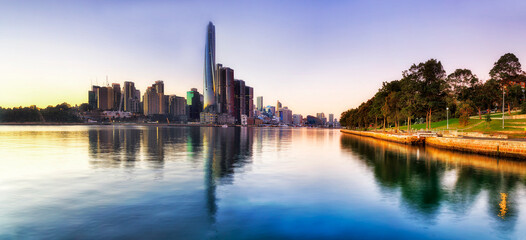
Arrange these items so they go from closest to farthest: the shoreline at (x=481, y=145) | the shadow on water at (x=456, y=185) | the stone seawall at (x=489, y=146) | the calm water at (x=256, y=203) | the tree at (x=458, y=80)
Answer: the calm water at (x=256, y=203)
the shadow on water at (x=456, y=185)
the stone seawall at (x=489, y=146)
the shoreline at (x=481, y=145)
the tree at (x=458, y=80)

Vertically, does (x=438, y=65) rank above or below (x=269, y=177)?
above

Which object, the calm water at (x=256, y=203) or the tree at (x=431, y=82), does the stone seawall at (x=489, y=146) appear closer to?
the calm water at (x=256, y=203)

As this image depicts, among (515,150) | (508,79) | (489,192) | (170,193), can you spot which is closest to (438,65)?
(508,79)

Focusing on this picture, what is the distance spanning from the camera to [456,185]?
25047mm

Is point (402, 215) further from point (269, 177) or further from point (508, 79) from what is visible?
point (508, 79)

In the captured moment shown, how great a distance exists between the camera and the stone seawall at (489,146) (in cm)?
3947

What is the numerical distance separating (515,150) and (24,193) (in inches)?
2075

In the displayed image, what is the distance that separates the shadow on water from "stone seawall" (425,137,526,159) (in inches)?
98.7

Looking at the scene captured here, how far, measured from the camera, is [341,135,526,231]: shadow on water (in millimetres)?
17938

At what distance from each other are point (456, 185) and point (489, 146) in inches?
984

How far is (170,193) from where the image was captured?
2142cm

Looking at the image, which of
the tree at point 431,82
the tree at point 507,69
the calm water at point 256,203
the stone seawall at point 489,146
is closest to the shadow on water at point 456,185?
the calm water at point 256,203

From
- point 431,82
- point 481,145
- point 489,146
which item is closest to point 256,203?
point 489,146

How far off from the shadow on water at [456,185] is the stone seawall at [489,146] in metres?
2.51
